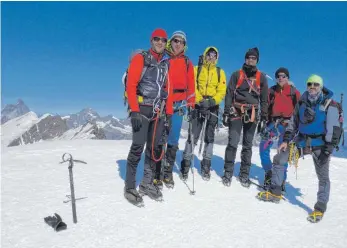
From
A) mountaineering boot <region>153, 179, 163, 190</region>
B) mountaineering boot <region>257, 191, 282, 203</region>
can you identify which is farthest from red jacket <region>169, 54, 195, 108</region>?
mountaineering boot <region>257, 191, 282, 203</region>

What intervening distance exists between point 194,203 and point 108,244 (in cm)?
265

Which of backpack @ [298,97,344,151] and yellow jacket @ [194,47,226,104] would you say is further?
yellow jacket @ [194,47,226,104]

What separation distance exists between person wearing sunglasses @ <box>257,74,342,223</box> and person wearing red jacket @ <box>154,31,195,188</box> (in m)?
2.66

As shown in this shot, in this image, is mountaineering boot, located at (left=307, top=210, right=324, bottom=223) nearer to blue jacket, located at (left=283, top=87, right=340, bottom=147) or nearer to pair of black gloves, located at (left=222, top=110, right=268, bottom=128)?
blue jacket, located at (left=283, top=87, right=340, bottom=147)

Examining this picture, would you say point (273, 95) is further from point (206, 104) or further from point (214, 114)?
point (206, 104)

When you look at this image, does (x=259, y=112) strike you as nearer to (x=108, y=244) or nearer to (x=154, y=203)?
(x=154, y=203)

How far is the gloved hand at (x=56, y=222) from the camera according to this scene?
19.0 feet

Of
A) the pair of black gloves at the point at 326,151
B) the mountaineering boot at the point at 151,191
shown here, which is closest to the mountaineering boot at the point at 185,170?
the mountaineering boot at the point at 151,191

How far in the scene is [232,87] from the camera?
8969 mm

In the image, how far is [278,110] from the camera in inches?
353

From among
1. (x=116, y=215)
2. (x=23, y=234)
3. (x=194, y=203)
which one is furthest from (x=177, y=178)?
(x=23, y=234)

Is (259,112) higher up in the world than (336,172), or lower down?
higher up

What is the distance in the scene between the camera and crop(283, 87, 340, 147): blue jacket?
22.5ft

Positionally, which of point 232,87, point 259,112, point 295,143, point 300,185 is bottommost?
point 300,185
